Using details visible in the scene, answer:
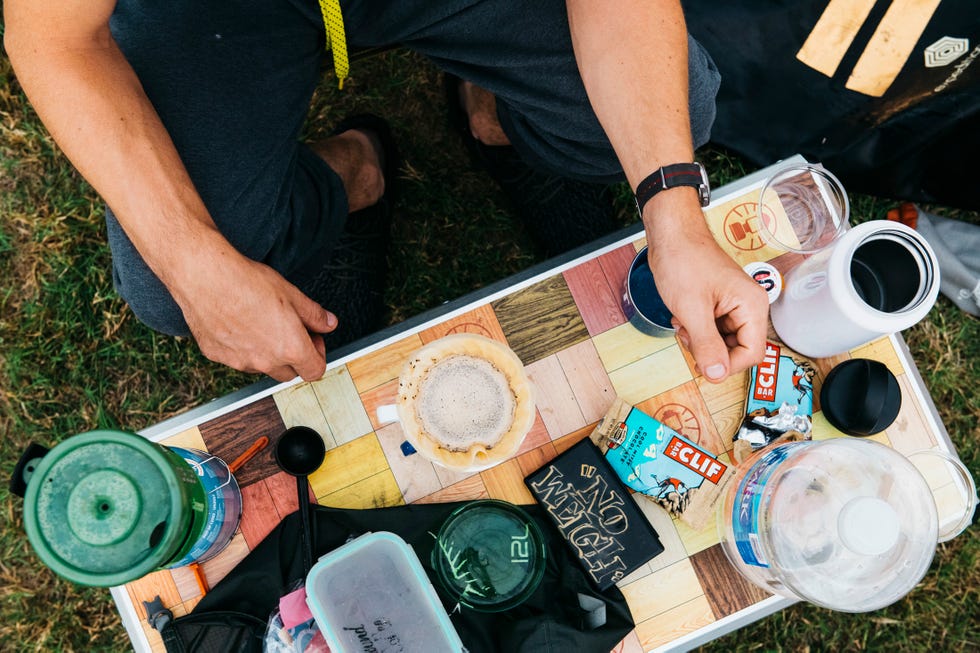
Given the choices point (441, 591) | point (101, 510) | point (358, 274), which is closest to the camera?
point (101, 510)

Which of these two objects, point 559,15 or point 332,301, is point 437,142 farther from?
point 559,15

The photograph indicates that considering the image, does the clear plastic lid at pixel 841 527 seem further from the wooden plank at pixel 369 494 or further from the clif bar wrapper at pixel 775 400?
the wooden plank at pixel 369 494

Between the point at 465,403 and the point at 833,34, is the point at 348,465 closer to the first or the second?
the point at 465,403

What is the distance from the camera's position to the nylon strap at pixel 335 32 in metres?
1.21

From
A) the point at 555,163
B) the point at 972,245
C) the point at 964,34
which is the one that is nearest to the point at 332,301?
the point at 555,163

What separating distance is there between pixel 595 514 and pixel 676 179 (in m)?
0.60

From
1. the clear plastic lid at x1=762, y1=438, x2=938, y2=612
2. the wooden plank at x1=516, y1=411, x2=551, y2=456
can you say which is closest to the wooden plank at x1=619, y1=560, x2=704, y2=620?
the clear plastic lid at x1=762, y1=438, x2=938, y2=612

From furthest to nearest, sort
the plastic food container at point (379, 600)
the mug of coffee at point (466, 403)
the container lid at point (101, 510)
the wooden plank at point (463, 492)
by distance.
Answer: the wooden plank at point (463, 492), the mug of coffee at point (466, 403), the plastic food container at point (379, 600), the container lid at point (101, 510)

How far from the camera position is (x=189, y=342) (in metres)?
1.97

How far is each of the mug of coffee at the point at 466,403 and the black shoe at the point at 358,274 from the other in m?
0.69

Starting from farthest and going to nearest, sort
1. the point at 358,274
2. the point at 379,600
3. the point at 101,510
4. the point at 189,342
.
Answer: the point at 189,342 → the point at 358,274 → the point at 379,600 → the point at 101,510

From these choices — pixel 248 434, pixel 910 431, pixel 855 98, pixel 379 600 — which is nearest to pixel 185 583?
pixel 248 434

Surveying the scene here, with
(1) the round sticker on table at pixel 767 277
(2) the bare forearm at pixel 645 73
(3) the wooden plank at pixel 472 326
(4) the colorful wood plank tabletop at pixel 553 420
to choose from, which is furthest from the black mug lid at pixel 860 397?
(3) the wooden plank at pixel 472 326

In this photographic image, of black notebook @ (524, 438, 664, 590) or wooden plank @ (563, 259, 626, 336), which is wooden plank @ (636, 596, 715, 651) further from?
wooden plank @ (563, 259, 626, 336)
